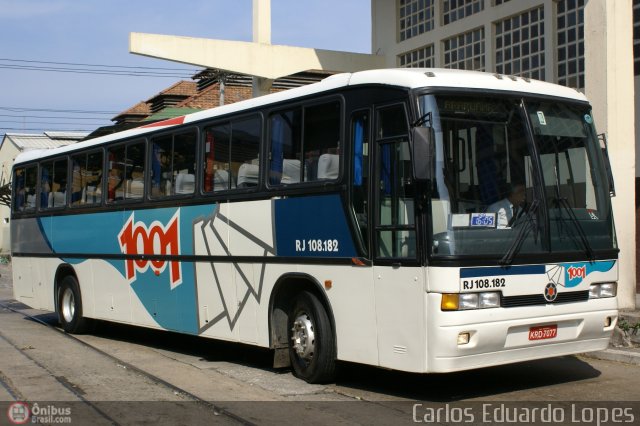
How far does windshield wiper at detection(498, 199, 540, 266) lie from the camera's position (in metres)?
8.04

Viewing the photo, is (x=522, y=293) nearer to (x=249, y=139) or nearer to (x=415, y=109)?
(x=415, y=109)

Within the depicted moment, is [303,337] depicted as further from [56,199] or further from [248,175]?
[56,199]

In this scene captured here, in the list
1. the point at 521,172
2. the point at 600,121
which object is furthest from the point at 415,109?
the point at 600,121

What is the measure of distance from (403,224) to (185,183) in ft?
14.9

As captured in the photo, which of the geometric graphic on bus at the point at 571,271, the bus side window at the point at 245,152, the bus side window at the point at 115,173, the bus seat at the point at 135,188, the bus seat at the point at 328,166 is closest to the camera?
the geometric graphic on bus at the point at 571,271

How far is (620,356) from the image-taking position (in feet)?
35.0

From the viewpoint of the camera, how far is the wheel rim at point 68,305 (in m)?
15.3

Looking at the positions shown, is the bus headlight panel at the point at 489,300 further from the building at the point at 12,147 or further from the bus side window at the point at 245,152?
the building at the point at 12,147

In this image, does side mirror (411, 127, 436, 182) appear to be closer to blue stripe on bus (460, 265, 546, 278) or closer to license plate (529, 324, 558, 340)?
blue stripe on bus (460, 265, 546, 278)

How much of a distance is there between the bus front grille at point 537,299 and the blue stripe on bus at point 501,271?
23 cm

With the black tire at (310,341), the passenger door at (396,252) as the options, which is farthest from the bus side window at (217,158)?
the passenger door at (396,252)

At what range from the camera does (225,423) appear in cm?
768

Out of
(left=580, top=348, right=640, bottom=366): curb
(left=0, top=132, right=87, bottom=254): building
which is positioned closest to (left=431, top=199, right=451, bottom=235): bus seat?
(left=580, top=348, right=640, bottom=366): curb

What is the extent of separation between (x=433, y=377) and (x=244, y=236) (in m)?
2.76
